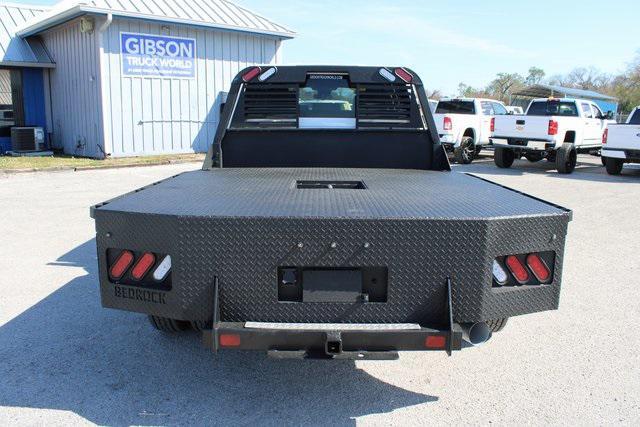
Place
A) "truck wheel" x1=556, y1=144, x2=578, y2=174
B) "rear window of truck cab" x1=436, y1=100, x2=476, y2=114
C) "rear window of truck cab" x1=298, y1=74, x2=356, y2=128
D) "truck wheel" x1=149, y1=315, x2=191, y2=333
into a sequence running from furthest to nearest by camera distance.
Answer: "rear window of truck cab" x1=436, y1=100, x2=476, y2=114 → "truck wheel" x1=556, y1=144, x2=578, y2=174 → "rear window of truck cab" x1=298, y1=74, x2=356, y2=128 → "truck wheel" x1=149, y1=315, x2=191, y2=333

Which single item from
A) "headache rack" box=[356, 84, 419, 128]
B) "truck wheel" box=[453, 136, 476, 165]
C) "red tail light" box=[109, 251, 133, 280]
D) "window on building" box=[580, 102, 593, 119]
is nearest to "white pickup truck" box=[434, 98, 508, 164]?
"truck wheel" box=[453, 136, 476, 165]

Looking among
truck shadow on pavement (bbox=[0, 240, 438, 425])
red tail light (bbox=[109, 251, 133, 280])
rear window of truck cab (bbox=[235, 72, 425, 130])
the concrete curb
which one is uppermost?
rear window of truck cab (bbox=[235, 72, 425, 130])

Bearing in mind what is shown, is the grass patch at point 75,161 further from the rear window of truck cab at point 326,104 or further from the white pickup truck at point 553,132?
the rear window of truck cab at point 326,104

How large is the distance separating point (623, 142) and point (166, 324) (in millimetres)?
14048

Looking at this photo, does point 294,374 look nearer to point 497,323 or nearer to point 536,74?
point 497,323

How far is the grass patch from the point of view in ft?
46.5

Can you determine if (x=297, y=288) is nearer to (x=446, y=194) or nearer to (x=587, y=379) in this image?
(x=446, y=194)

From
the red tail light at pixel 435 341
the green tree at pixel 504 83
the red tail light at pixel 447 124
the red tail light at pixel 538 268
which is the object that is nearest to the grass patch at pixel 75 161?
the red tail light at pixel 447 124

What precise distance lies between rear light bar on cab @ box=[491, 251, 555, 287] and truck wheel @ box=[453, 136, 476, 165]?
14843 mm

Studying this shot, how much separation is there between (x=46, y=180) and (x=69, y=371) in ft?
33.8

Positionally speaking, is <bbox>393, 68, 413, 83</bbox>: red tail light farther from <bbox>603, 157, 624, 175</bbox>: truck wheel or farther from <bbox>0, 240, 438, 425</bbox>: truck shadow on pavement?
<bbox>603, 157, 624, 175</bbox>: truck wheel

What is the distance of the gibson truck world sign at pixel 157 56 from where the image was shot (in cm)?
1633

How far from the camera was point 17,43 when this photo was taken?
1764cm

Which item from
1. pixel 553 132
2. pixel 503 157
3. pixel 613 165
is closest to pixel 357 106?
pixel 553 132
